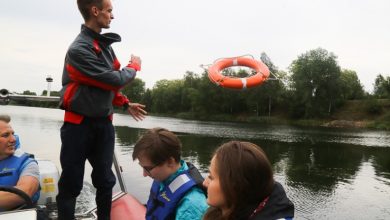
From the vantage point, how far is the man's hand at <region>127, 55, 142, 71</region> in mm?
2701

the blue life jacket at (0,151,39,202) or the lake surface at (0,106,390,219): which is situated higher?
the blue life jacket at (0,151,39,202)

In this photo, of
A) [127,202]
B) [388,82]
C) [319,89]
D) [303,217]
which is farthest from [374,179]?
[388,82]

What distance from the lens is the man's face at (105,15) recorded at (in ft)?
8.45

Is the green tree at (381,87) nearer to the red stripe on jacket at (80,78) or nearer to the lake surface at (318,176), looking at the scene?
the lake surface at (318,176)

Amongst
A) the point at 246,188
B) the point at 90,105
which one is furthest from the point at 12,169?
the point at 246,188

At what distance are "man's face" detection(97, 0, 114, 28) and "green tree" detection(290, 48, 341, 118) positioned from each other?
58118 mm

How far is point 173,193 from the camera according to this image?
2096mm

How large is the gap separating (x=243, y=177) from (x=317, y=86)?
61808 millimetres

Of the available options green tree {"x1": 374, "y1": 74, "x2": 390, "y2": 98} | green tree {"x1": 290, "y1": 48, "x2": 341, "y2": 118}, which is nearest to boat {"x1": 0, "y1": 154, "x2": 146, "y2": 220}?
green tree {"x1": 290, "y1": 48, "x2": 341, "y2": 118}

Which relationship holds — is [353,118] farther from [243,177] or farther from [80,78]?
[243,177]

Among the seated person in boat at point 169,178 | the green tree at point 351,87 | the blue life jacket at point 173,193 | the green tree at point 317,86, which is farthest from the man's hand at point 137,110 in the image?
the green tree at point 351,87

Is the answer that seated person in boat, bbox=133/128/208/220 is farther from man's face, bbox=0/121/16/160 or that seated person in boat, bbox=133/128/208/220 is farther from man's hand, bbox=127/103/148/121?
man's face, bbox=0/121/16/160

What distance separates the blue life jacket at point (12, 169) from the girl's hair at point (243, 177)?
1802mm

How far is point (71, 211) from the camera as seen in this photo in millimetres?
2537
